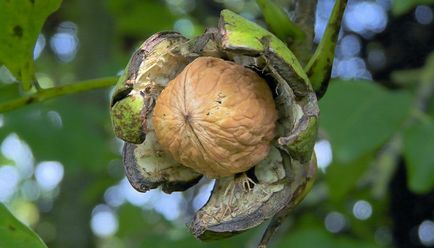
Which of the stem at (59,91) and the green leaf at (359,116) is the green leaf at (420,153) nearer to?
the green leaf at (359,116)

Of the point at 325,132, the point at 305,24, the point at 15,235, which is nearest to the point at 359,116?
the point at 325,132

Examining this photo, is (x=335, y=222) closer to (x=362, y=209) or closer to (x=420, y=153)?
(x=362, y=209)

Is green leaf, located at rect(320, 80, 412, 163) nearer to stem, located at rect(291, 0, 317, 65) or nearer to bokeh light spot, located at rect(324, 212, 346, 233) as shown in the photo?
stem, located at rect(291, 0, 317, 65)

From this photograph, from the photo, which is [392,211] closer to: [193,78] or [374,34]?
[374,34]

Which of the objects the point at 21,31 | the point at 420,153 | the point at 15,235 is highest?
the point at 21,31

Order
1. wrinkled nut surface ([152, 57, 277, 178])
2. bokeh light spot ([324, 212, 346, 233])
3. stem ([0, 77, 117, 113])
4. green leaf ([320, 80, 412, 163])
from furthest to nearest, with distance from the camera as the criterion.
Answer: bokeh light spot ([324, 212, 346, 233]), green leaf ([320, 80, 412, 163]), stem ([0, 77, 117, 113]), wrinkled nut surface ([152, 57, 277, 178])

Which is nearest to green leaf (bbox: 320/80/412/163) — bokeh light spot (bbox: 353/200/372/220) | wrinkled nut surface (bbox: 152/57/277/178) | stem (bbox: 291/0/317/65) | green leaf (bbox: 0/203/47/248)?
stem (bbox: 291/0/317/65)
